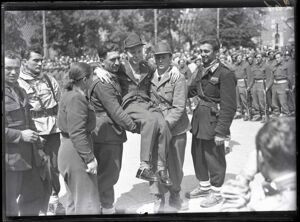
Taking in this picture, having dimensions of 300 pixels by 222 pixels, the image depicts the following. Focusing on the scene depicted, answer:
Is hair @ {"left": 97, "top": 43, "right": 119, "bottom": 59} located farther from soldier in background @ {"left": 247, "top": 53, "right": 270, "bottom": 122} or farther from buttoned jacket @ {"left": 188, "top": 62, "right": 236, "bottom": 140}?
soldier in background @ {"left": 247, "top": 53, "right": 270, "bottom": 122}

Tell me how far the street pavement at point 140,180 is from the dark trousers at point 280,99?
0.25 meters

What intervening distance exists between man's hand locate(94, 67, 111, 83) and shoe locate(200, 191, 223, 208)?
1.53 m

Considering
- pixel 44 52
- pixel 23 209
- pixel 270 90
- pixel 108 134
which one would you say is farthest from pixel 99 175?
pixel 270 90

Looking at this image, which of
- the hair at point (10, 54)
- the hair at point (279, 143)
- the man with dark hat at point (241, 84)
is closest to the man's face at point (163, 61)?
the man with dark hat at point (241, 84)

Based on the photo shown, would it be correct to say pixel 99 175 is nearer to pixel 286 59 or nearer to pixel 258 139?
pixel 258 139

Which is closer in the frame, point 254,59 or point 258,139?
point 258,139

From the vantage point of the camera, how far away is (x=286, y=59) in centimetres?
514

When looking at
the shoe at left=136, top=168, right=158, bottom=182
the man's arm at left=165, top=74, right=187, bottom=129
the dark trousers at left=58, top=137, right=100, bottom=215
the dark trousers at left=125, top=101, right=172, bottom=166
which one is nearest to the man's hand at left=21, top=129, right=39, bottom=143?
the dark trousers at left=58, top=137, right=100, bottom=215

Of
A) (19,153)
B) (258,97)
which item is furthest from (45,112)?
(258,97)

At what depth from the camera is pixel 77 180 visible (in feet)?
16.2

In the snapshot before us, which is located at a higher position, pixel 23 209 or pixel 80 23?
pixel 80 23

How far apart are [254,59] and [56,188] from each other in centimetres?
238

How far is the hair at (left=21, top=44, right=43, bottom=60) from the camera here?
5098 mm

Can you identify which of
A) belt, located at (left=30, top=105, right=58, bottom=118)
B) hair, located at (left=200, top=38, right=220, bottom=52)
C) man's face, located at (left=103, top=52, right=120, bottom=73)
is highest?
hair, located at (left=200, top=38, right=220, bottom=52)
